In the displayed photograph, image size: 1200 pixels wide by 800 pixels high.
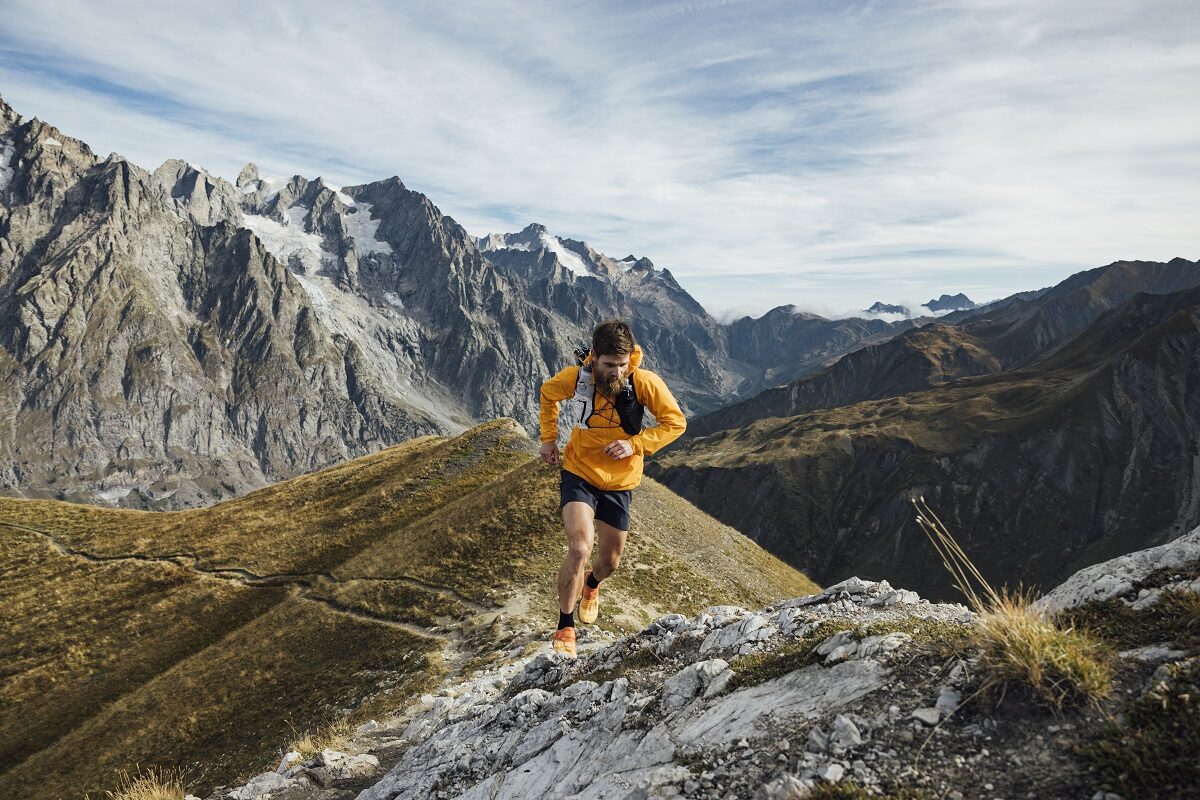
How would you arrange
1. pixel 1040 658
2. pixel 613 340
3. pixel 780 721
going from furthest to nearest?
1. pixel 613 340
2. pixel 780 721
3. pixel 1040 658

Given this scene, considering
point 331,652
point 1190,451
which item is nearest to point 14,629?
point 331,652

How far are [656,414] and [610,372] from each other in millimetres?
1302

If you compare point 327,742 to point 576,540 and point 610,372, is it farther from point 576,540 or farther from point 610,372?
point 610,372

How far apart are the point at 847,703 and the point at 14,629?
44.8 metres

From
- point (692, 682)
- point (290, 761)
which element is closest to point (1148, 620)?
point (692, 682)

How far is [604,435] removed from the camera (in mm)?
10461

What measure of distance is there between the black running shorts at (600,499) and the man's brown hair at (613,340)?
2305 mm

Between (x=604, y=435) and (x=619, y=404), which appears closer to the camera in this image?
(x=619, y=404)

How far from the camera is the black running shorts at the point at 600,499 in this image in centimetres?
1061

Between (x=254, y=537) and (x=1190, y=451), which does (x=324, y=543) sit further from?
(x=1190, y=451)

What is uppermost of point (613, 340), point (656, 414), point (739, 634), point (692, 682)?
point (613, 340)

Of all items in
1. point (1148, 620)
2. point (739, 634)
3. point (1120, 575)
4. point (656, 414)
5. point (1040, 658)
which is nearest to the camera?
point (1040, 658)

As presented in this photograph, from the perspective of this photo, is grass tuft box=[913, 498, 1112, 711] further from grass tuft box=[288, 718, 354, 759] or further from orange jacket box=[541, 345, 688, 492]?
grass tuft box=[288, 718, 354, 759]

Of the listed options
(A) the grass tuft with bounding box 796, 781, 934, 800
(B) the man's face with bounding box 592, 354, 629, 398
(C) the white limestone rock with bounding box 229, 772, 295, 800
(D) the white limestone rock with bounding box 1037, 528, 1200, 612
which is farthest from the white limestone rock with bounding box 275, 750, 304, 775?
(D) the white limestone rock with bounding box 1037, 528, 1200, 612
